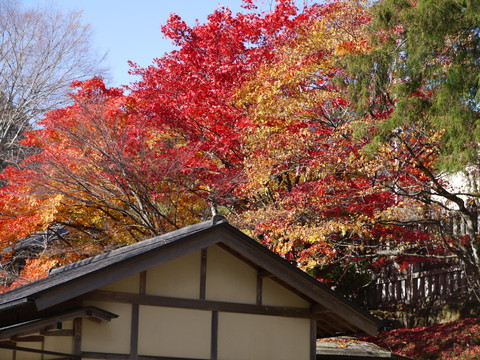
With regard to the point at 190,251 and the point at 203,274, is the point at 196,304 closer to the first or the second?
the point at 203,274

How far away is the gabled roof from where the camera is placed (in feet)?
27.6

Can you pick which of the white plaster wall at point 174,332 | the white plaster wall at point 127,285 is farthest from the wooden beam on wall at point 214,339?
the white plaster wall at point 127,285

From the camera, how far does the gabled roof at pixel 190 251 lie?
8414 millimetres

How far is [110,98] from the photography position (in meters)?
19.3

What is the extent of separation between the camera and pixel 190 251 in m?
9.34

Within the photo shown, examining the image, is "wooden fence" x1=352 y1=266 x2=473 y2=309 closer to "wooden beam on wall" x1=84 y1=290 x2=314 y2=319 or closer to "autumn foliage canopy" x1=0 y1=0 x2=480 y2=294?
"autumn foliage canopy" x1=0 y1=0 x2=480 y2=294

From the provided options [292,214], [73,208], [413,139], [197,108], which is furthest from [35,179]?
[413,139]

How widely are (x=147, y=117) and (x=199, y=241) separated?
30.1ft

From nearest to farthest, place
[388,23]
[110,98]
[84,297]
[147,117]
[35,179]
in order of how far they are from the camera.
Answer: [84,297] < [388,23] < [35,179] < [147,117] < [110,98]

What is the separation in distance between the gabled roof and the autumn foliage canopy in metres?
3.24

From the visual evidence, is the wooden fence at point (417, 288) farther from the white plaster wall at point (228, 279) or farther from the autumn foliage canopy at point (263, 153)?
the white plaster wall at point (228, 279)

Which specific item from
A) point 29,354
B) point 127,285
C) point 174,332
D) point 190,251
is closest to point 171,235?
point 190,251

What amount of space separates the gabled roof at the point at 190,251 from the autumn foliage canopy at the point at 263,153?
3.24 m

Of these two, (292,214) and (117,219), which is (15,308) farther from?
(117,219)
